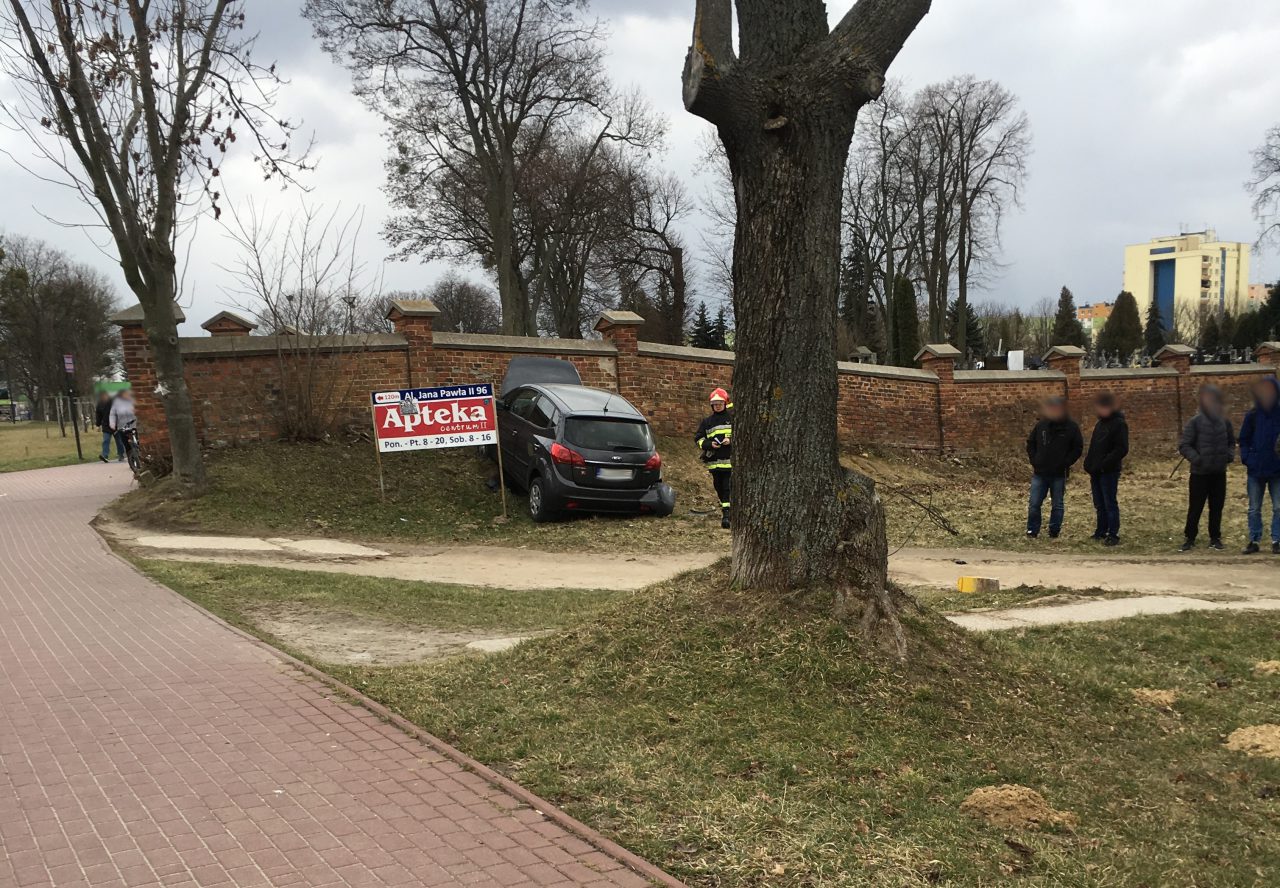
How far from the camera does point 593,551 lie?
1160 centimetres

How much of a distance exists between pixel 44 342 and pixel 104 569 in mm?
58686

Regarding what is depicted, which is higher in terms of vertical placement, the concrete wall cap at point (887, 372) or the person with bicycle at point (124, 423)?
the concrete wall cap at point (887, 372)

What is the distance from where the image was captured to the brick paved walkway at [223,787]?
131 inches

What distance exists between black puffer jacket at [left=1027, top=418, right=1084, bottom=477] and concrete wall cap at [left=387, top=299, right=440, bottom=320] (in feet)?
32.1

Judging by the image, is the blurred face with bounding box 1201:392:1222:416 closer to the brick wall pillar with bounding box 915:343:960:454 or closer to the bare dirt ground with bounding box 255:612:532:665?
the bare dirt ground with bounding box 255:612:532:665

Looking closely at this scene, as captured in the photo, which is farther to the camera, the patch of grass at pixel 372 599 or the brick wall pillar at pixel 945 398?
the brick wall pillar at pixel 945 398

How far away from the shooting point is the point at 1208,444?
10258 mm

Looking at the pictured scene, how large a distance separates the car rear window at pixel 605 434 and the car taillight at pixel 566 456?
138 mm

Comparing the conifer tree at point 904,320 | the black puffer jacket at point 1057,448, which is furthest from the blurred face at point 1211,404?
the conifer tree at point 904,320

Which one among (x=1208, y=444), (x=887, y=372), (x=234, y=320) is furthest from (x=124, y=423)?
(x=1208, y=444)

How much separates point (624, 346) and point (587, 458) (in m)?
5.77

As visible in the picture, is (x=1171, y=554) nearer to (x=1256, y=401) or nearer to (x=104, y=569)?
(x=1256, y=401)

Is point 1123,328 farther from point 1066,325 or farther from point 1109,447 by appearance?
point 1109,447

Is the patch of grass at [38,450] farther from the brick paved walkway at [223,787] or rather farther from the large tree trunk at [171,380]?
the brick paved walkway at [223,787]
